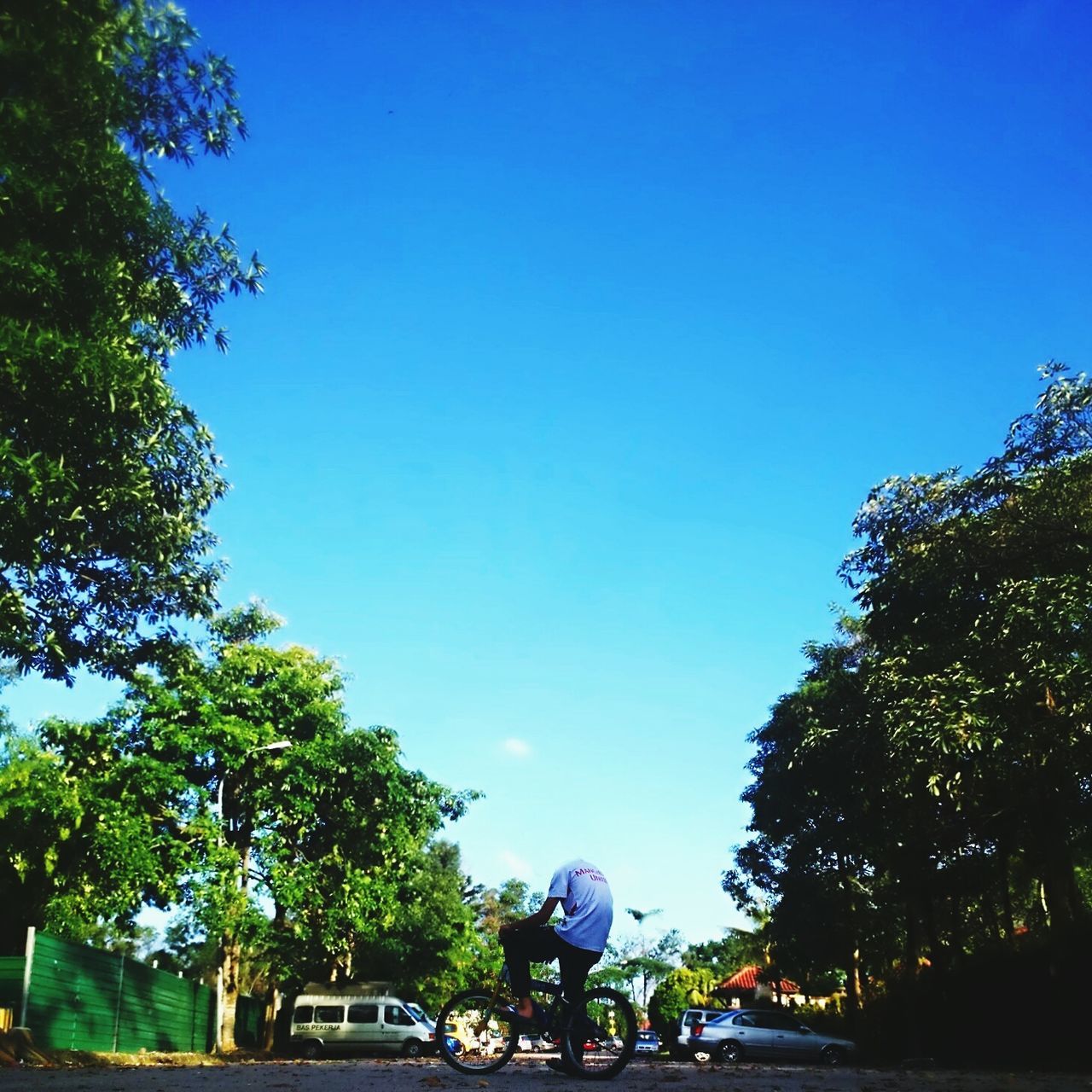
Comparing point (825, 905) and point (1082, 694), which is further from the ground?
point (1082, 694)

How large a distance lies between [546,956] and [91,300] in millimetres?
8837

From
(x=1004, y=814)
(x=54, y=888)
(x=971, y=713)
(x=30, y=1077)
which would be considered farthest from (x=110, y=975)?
(x=1004, y=814)

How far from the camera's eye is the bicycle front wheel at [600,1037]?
24.4ft

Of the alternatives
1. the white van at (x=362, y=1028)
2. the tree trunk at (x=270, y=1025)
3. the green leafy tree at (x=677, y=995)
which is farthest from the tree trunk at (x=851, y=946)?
the tree trunk at (x=270, y=1025)

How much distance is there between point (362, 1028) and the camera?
34969mm

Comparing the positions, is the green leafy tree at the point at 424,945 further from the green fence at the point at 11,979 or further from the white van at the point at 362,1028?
the green fence at the point at 11,979

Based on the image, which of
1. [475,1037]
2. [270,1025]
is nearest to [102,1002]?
[475,1037]

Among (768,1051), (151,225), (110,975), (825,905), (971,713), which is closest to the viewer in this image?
(151,225)

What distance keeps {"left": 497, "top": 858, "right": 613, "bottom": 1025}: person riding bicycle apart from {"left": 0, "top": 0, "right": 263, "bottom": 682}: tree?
7.60m

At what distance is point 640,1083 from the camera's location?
7.19 m

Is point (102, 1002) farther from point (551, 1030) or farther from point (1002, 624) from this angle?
point (1002, 624)

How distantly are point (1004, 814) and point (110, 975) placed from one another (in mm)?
20260

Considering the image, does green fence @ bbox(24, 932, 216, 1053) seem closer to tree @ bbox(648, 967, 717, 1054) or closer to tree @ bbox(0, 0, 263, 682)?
tree @ bbox(0, 0, 263, 682)

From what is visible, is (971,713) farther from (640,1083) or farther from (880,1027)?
(880,1027)
